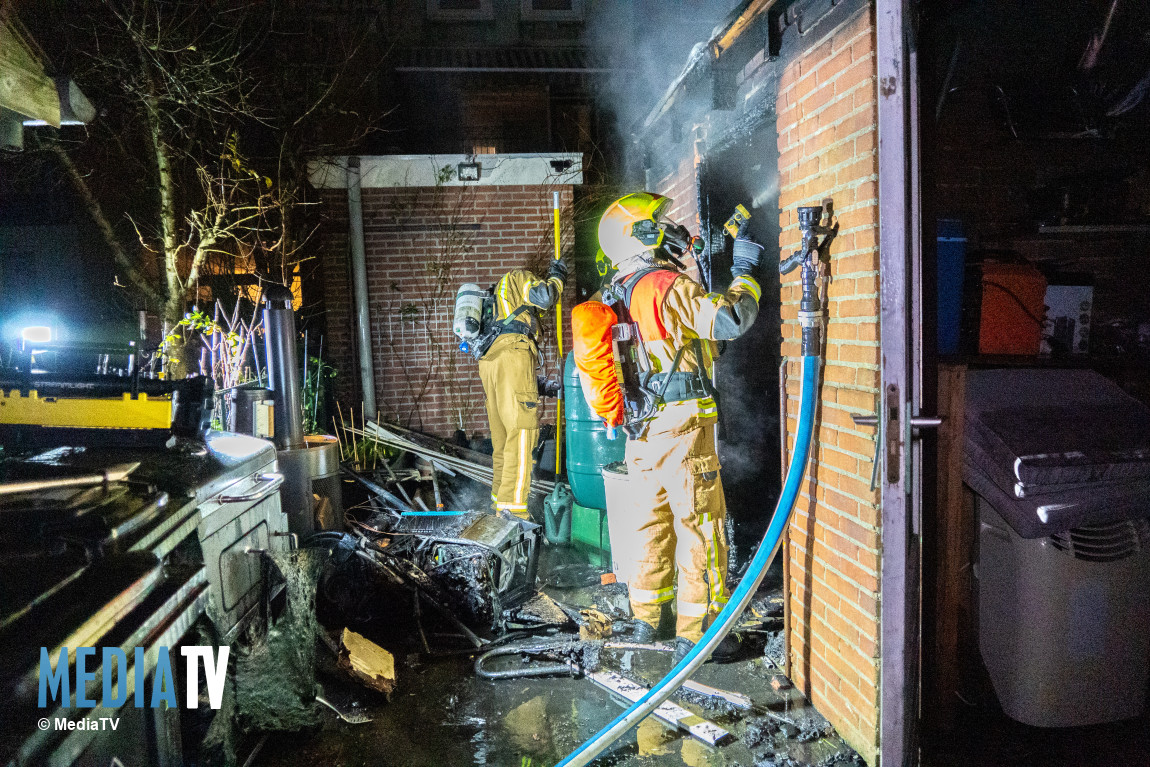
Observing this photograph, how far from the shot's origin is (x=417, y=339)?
27.2 feet

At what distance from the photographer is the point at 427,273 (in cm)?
826

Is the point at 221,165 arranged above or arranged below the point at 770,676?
above

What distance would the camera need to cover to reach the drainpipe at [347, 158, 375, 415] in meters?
7.95

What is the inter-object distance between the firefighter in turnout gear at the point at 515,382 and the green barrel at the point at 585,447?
316 mm

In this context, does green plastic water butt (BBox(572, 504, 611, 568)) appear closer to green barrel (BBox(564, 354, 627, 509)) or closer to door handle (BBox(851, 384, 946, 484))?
green barrel (BBox(564, 354, 627, 509))

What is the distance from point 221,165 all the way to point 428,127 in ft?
14.1

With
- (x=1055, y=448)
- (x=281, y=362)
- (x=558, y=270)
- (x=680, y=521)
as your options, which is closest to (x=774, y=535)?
(x=680, y=521)

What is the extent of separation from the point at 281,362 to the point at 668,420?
3.00 m

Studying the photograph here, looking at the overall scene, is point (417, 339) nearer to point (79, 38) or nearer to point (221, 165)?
point (221, 165)

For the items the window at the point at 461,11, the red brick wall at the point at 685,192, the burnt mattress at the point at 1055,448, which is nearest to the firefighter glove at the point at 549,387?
the red brick wall at the point at 685,192

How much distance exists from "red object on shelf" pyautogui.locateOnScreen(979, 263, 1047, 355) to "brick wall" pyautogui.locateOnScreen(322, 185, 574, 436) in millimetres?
5543

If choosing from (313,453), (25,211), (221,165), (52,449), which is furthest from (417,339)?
(25,211)

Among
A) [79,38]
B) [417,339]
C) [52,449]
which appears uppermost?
[79,38]

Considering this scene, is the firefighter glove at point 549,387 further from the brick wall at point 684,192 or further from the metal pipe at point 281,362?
the metal pipe at point 281,362
